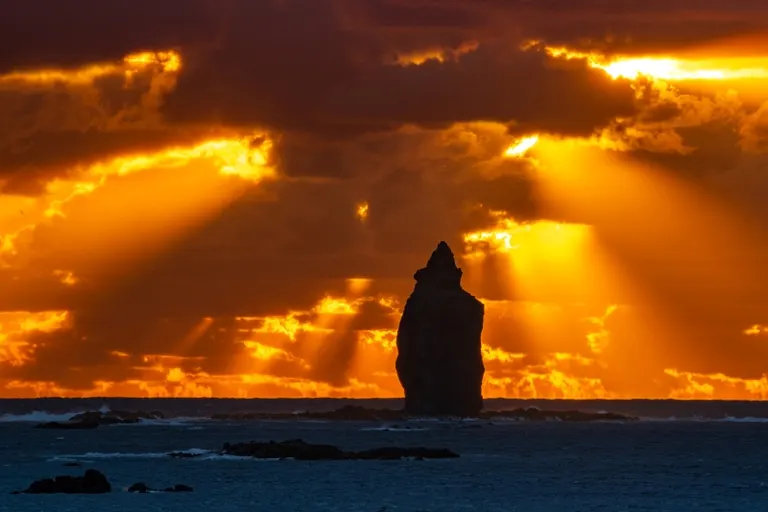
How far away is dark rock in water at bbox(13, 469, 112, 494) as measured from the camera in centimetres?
12038

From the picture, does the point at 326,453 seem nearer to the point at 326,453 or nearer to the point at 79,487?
the point at 326,453

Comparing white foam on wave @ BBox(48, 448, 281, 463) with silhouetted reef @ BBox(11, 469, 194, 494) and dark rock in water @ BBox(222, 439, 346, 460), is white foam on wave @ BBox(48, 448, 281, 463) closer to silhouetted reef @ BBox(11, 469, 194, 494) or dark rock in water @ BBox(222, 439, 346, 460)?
dark rock in water @ BBox(222, 439, 346, 460)

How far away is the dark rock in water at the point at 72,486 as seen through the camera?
120375 mm

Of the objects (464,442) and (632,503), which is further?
(464,442)

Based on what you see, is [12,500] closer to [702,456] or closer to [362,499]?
[362,499]

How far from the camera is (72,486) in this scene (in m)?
121

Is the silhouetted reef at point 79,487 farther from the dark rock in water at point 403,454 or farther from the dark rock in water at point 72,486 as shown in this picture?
the dark rock in water at point 403,454

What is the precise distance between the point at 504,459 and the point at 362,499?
155 ft

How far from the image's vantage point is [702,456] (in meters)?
180

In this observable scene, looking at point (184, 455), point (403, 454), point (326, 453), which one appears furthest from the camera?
point (184, 455)

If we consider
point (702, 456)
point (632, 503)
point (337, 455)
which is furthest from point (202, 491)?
point (702, 456)

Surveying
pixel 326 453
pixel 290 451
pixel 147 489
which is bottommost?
pixel 147 489

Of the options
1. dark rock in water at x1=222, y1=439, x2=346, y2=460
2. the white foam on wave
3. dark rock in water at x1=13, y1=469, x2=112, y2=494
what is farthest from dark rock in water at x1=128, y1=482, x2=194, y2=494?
dark rock in water at x1=222, y1=439, x2=346, y2=460

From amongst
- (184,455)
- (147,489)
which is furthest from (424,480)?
(184,455)
